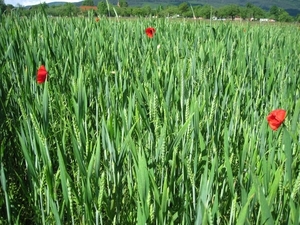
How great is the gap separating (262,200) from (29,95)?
0.74 metres

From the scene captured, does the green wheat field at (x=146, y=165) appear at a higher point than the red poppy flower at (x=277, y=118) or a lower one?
lower

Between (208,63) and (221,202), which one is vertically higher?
(208,63)

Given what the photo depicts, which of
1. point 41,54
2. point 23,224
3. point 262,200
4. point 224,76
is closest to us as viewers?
point 262,200

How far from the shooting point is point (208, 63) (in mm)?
1500

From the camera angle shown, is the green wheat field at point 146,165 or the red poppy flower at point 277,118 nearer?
the green wheat field at point 146,165

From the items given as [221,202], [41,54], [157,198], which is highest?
[41,54]

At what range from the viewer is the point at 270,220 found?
37 centimetres

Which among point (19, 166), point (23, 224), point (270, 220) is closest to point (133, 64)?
point (19, 166)

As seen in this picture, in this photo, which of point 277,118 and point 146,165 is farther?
point 277,118

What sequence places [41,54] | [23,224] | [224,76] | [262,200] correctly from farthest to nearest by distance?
1. [41,54]
2. [224,76]
3. [23,224]
4. [262,200]

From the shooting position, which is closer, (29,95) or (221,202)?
(221,202)

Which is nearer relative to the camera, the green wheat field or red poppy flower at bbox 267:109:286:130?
the green wheat field

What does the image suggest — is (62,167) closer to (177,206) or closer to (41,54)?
(177,206)

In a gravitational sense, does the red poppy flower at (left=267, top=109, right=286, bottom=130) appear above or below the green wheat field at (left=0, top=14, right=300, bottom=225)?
above
